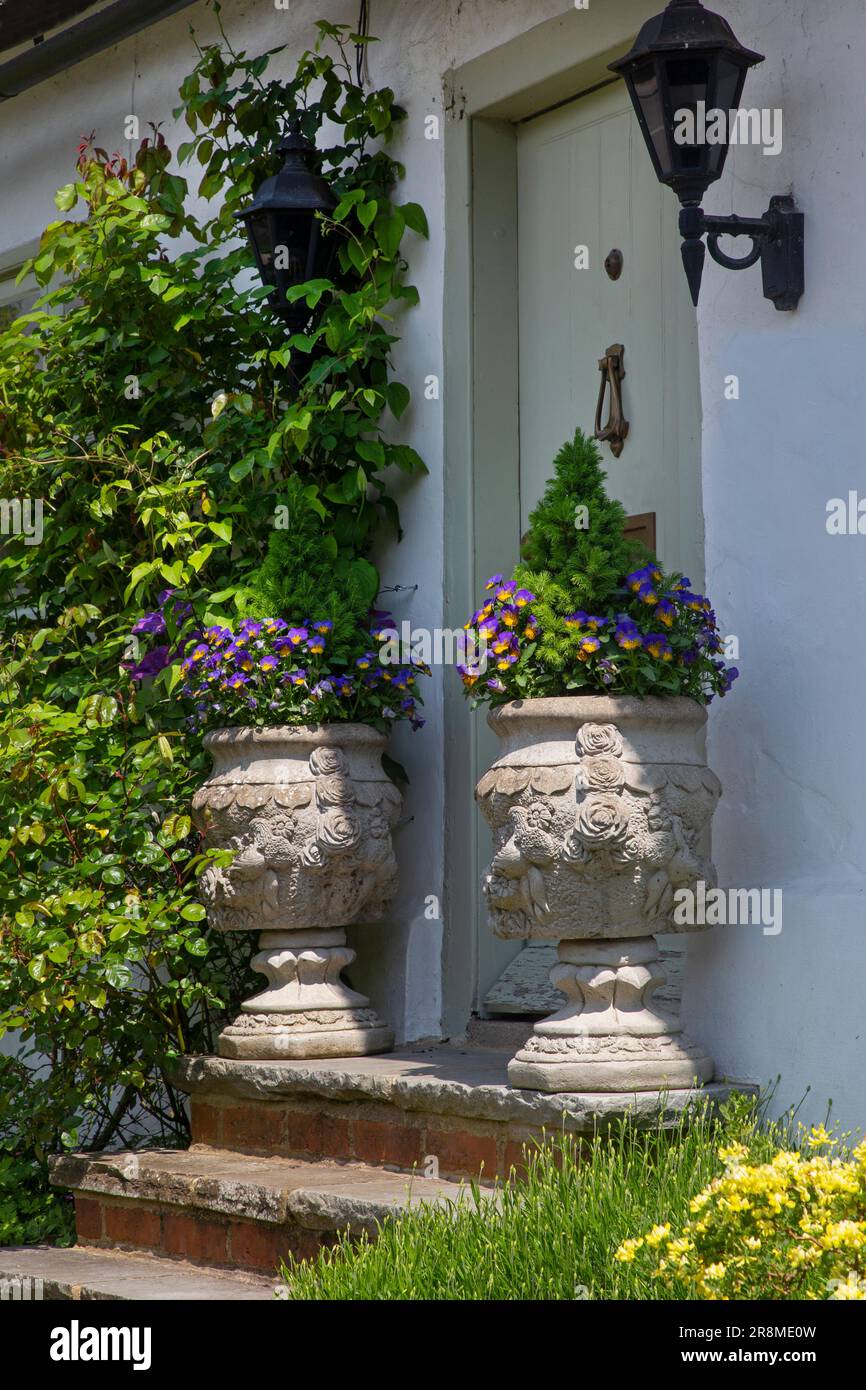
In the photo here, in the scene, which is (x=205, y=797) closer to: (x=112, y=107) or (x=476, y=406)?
(x=476, y=406)

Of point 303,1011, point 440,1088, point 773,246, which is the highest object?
point 773,246

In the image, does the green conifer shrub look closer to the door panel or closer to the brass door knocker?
the door panel

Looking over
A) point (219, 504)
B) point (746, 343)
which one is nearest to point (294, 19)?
point (219, 504)

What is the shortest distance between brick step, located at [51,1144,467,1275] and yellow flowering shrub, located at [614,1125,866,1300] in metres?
0.91

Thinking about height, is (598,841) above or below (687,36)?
below

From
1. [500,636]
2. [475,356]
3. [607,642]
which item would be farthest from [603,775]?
[475,356]

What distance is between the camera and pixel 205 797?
5.00m

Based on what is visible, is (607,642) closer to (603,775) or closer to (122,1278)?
(603,775)

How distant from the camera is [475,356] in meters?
5.41

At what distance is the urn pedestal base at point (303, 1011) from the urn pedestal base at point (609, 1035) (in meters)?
0.93

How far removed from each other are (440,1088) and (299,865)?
2.68ft

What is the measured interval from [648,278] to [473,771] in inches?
58.7

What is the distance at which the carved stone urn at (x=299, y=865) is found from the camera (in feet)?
16.1

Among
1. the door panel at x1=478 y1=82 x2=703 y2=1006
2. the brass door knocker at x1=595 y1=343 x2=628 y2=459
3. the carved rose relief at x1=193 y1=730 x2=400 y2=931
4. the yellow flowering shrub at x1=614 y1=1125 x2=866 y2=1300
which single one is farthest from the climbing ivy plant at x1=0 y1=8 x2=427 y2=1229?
the yellow flowering shrub at x1=614 y1=1125 x2=866 y2=1300
